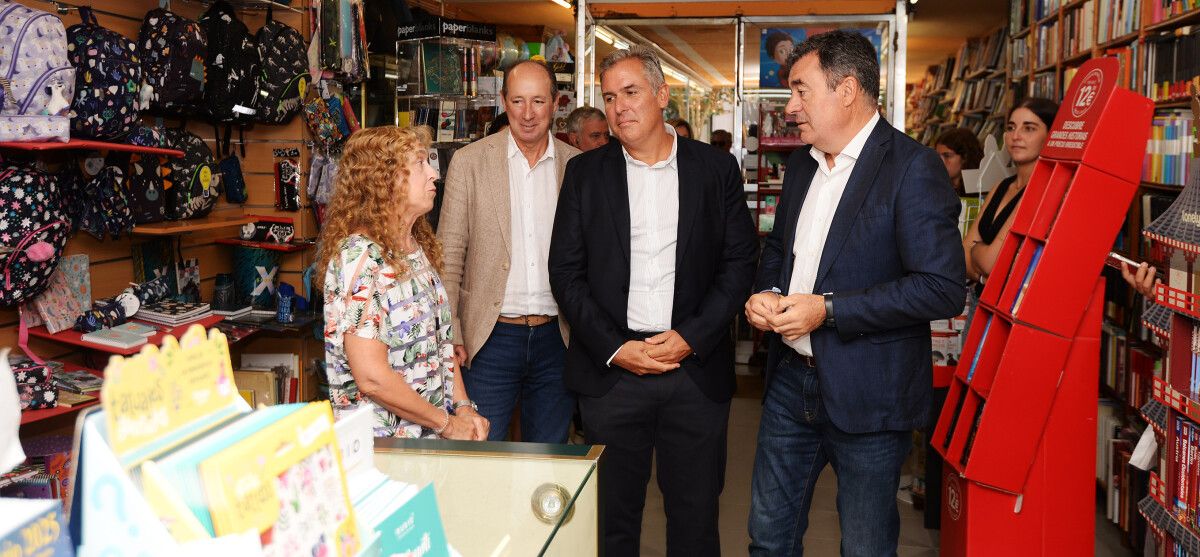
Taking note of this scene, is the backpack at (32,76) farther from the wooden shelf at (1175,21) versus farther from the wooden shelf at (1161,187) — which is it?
the wooden shelf at (1161,187)

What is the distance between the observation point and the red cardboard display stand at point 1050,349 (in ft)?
8.58

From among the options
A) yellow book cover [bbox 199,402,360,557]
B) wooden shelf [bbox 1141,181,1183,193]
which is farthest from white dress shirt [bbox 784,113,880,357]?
wooden shelf [bbox 1141,181,1183,193]

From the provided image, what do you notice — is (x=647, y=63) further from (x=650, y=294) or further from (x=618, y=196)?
(x=650, y=294)

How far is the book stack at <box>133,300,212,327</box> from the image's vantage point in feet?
11.6

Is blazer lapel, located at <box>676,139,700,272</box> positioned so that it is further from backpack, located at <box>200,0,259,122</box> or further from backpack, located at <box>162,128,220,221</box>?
backpack, located at <box>200,0,259,122</box>

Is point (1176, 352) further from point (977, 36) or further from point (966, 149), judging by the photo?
point (977, 36)

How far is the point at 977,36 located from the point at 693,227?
894 centimetres

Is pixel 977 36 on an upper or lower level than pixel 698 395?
upper

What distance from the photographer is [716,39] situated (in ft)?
18.9

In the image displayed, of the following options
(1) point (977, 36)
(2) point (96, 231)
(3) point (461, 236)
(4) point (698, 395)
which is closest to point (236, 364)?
(2) point (96, 231)

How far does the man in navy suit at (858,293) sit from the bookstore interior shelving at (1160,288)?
2.70ft

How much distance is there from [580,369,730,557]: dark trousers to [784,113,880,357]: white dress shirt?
464 millimetres

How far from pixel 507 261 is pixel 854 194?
1.13 meters

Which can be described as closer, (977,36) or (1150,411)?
(1150,411)
